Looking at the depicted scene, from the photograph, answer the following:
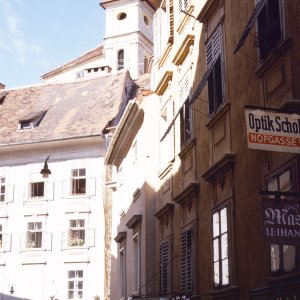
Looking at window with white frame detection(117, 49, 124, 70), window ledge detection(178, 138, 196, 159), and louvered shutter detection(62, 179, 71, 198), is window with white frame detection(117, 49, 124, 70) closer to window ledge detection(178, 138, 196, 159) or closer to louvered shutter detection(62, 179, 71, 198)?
louvered shutter detection(62, 179, 71, 198)

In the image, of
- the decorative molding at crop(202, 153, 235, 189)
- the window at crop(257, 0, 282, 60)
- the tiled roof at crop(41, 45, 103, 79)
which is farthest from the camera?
the tiled roof at crop(41, 45, 103, 79)

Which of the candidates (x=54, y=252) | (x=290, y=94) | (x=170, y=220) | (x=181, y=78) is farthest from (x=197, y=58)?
(x=54, y=252)

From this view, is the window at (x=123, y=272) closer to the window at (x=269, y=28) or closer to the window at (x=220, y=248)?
the window at (x=220, y=248)

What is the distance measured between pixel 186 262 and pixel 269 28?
19.0 ft

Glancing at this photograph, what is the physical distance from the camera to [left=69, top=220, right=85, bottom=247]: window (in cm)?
3528

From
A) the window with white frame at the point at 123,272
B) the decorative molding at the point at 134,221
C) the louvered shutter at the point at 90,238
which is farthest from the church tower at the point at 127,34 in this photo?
the decorative molding at the point at 134,221

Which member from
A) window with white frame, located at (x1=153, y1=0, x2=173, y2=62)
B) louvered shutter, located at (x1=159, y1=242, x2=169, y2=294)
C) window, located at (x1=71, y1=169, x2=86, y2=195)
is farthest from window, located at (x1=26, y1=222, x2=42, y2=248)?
louvered shutter, located at (x1=159, y1=242, x2=169, y2=294)

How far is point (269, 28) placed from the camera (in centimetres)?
966

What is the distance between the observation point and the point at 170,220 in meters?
15.7

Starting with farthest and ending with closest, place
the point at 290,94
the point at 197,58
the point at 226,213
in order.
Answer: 1. the point at 197,58
2. the point at 226,213
3. the point at 290,94

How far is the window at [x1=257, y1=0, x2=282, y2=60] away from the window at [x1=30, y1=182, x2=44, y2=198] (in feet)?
Answer: 92.2

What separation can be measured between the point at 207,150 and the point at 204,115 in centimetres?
77

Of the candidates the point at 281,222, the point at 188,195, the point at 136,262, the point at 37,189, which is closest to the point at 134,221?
the point at 136,262

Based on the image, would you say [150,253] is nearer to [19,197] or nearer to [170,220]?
[170,220]
